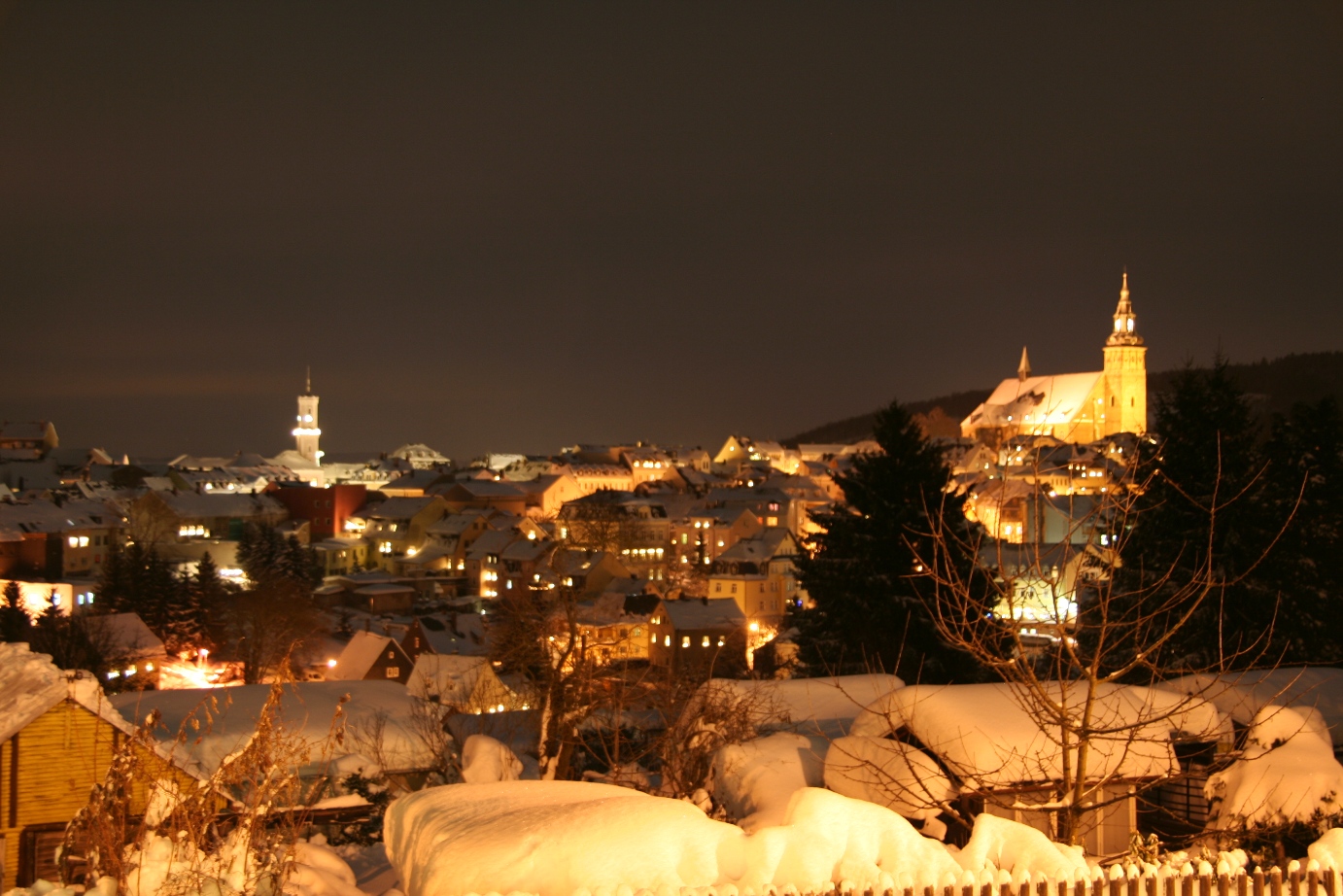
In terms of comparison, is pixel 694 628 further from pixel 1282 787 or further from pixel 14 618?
pixel 1282 787

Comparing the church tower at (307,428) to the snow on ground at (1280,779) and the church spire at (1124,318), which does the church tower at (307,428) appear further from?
the snow on ground at (1280,779)

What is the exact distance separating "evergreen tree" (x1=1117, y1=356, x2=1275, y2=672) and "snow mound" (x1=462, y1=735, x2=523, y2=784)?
10.5m

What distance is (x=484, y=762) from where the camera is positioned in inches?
400

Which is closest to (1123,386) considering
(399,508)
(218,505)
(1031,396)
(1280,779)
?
(1031,396)

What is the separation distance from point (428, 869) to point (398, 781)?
29.1 ft

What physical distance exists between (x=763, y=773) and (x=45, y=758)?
6.22 meters

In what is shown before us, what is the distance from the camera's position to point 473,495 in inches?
3140

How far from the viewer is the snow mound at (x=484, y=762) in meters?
10.1

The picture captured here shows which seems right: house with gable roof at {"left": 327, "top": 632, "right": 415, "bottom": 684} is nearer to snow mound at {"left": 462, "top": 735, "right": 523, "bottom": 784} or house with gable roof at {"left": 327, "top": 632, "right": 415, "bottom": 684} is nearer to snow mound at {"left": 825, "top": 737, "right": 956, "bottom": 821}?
snow mound at {"left": 462, "top": 735, "right": 523, "bottom": 784}

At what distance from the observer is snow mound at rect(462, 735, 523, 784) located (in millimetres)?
10055

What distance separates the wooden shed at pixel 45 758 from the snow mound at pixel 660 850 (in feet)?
14.9

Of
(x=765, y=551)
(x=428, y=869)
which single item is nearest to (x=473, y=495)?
(x=765, y=551)

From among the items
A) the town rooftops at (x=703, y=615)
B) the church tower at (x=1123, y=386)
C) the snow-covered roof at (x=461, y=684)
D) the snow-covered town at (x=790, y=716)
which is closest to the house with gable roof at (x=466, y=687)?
the snow-covered roof at (x=461, y=684)

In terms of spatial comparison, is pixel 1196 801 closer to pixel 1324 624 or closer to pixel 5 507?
pixel 1324 624
